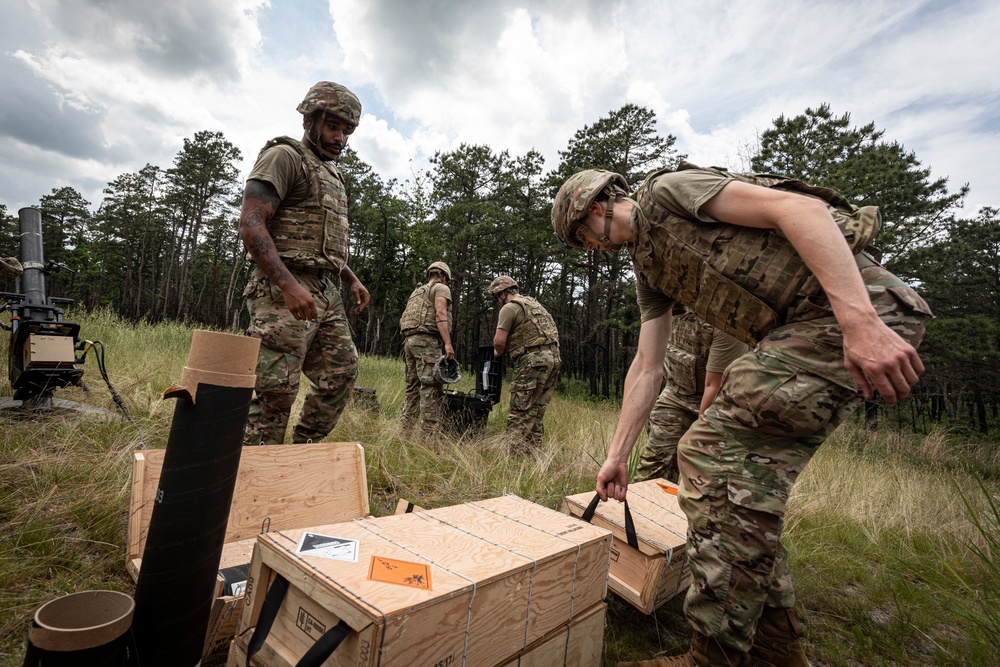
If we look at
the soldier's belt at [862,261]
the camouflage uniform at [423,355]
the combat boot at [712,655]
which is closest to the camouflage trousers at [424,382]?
the camouflage uniform at [423,355]

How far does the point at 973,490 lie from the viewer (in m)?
6.79

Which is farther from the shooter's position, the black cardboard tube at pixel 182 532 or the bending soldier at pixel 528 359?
the bending soldier at pixel 528 359

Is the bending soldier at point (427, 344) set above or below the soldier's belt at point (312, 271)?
below

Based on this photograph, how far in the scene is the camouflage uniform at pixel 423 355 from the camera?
580 cm

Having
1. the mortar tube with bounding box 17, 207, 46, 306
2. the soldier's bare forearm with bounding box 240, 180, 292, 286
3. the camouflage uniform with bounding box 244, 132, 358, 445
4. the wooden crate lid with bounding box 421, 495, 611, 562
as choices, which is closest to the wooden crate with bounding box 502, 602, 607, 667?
the wooden crate lid with bounding box 421, 495, 611, 562

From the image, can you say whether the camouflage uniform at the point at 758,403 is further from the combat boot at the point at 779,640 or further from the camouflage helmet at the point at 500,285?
the camouflage helmet at the point at 500,285

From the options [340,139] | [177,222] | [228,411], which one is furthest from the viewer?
[177,222]

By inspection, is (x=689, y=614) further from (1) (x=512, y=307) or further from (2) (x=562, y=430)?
(2) (x=562, y=430)

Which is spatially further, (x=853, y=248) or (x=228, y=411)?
(x=853, y=248)

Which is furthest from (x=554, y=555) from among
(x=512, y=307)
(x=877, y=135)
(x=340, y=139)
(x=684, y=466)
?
(x=877, y=135)

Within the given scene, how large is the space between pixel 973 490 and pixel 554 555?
855 cm

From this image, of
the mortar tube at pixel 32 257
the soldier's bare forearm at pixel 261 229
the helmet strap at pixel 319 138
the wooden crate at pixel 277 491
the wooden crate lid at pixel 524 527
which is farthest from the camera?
the mortar tube at pixel 32 257

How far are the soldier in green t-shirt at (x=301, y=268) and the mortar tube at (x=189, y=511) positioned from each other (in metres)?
1.41

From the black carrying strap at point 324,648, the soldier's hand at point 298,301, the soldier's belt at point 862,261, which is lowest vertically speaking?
the black carrying strap at point 324,648
